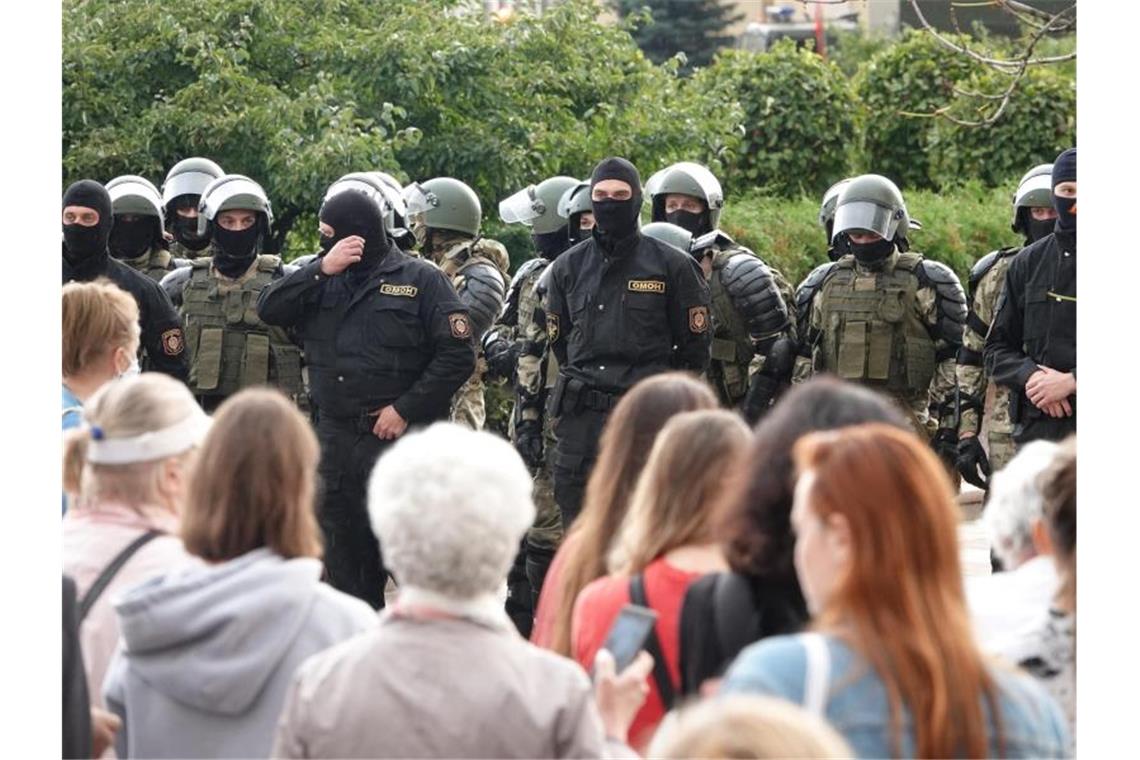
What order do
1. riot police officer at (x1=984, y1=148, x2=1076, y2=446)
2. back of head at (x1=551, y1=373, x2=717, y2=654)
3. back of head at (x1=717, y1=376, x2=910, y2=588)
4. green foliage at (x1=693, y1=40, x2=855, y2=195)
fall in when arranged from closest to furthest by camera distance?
back of head at (x1=717, y1=376, x2=910, y2=588) → back of head at (x1=551, y1=373, x2=717, y2=654) → riot police officer at (x1=984, y1=148, x2=1076, y2=446) → green foliage at (x1=693, y1=40, x2=855, y2=195)

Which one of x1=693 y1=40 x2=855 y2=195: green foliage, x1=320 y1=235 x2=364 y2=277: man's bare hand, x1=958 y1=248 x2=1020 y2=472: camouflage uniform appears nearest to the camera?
x1=320 y1=235 x2=364 y2=277: man's bare hand

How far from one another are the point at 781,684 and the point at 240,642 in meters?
1.36

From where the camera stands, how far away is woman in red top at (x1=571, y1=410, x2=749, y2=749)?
14.8ft

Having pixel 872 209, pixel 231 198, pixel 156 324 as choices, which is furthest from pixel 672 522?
pixel 231 198

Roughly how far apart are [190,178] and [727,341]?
3530mm

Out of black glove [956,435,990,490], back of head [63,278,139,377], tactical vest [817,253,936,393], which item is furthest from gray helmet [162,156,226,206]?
back of head [63,278,139,377]

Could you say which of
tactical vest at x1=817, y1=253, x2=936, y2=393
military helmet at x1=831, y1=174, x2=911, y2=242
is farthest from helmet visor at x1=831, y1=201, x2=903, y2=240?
tactical vest at x1=817, y1=253, x2=936, y2=393

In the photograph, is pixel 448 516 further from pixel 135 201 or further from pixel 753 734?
pixel 135 201

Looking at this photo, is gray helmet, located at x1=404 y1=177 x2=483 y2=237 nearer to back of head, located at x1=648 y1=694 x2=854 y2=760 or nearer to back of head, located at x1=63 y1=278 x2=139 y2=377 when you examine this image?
back of head, located at x1=63 y1=278 x2=139 y2=377

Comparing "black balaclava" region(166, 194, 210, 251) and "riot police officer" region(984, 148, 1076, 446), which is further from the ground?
"black balaclava" region(166, 194, 210, 251)

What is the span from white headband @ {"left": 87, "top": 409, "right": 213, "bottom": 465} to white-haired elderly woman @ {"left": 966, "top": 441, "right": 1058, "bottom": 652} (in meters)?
1.70

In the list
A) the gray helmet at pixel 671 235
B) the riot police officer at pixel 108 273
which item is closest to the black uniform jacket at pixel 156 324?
the riot police officer at pixel 108 273

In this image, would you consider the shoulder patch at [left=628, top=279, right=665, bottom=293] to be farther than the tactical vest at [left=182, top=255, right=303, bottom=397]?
No

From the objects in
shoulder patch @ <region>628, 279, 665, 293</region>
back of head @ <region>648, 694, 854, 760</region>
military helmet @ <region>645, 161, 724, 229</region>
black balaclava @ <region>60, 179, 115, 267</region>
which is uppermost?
military helmet @ <region>645, 161, 724, 229</region>
